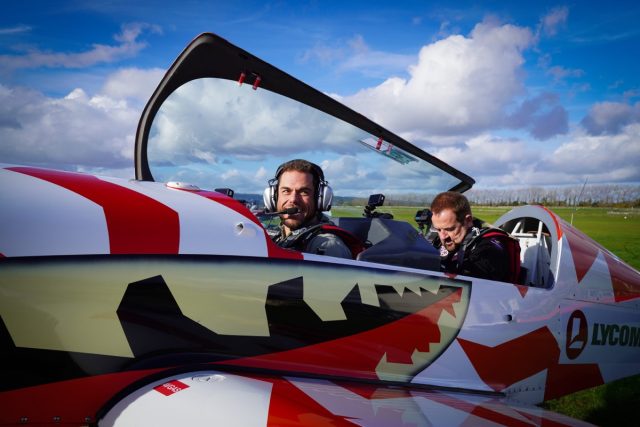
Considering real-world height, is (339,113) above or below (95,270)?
above

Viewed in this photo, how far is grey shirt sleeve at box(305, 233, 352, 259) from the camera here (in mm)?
2162

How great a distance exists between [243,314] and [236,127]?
66.0 inches

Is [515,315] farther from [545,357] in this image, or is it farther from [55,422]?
[55,422]

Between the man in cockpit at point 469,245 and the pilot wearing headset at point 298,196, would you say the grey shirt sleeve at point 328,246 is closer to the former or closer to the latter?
the pilot wearing headset at point 298,196

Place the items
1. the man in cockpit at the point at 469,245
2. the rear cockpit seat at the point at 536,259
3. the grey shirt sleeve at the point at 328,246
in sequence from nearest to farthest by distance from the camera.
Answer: the grey shirt sleeve at the point at 328,246, the man in cockpit at the point at 469,245, the rear cockpit seat at the point at 536,259

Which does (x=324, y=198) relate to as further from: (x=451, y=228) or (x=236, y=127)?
(x=451, y=228)

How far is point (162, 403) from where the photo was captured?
1399 mm

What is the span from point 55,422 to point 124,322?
0.39 meters

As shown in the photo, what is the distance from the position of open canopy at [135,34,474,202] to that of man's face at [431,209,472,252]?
0.68m

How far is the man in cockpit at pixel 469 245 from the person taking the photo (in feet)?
8.54

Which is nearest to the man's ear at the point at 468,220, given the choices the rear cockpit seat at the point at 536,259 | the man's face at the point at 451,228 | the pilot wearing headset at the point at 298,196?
the man's face at the point at 451,228

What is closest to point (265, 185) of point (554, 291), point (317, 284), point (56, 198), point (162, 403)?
point (317, 284)

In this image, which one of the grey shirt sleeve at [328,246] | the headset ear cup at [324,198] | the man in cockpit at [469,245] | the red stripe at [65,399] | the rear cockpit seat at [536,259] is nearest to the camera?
the red stripe at [65,399]

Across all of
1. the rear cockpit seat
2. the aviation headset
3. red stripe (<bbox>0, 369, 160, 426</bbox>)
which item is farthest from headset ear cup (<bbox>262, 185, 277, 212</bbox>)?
the rear cockpit seat
